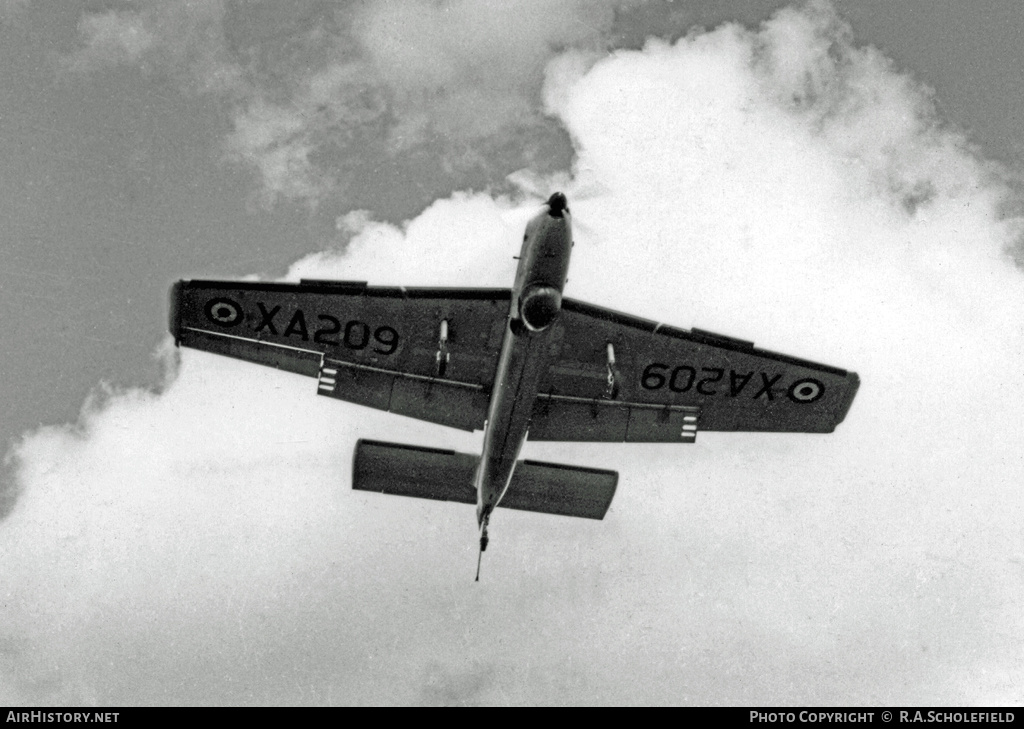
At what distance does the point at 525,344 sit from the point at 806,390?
9.11 meters

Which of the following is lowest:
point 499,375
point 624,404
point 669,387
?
point 499,375

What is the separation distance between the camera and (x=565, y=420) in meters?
25.6

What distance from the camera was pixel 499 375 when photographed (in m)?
22.5

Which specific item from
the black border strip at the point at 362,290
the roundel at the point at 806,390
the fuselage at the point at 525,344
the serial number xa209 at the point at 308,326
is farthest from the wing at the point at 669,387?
the serial number xa209 at the point at 308,326

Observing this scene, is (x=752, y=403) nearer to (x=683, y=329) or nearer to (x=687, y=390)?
(x=687, y=390)

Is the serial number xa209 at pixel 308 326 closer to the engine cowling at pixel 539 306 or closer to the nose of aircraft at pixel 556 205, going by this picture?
the engine cowling at pixel 539 306

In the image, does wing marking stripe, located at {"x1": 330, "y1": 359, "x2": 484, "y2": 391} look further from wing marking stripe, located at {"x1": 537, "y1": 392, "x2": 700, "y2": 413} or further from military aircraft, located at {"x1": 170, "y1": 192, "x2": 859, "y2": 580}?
wing marking stripe, located at {"x1": 537, "y1": 392, "x2": 700, "y2": 413}

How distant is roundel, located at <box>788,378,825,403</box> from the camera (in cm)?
2494

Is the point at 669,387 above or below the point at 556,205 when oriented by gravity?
below

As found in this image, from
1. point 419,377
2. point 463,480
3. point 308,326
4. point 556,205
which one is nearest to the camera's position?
point 556,205

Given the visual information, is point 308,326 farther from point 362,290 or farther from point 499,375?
point 499,375

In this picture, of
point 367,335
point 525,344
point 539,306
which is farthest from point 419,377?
point 539,306

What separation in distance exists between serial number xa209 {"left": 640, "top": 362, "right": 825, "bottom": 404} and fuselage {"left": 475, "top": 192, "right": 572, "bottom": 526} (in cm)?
321
